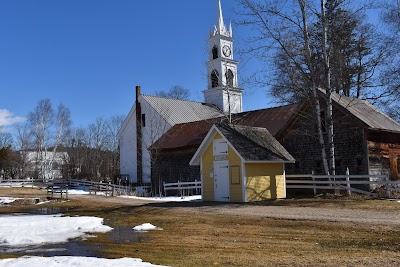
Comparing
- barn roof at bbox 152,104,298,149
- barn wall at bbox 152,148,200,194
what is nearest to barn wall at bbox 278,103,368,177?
barn roof at bbox 152,104,298,149

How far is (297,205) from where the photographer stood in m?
18.5

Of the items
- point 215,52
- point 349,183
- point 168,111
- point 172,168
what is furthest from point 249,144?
point 215,52

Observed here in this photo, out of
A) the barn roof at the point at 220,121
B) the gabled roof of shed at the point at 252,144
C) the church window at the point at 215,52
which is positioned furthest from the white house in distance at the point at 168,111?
the gabled roof of shed at the point at 252,144

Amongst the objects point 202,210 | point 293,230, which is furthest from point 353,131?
point 293,230

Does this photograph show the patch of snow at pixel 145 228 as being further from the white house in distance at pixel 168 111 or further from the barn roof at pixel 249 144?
the white house in distance at pixel 168 111

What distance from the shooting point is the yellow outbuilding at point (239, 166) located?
834 inches

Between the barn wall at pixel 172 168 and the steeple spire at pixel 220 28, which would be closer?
the barn wall at pixel 172 168

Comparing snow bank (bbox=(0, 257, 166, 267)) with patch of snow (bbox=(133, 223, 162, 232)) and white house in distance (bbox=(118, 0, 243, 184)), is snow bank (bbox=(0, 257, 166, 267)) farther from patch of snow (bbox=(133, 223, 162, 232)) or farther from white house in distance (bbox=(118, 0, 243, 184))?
white house in distance (bbox=(118, 0, 243, 184))

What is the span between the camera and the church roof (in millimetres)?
43188

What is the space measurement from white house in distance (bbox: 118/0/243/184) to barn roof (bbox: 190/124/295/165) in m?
17.1

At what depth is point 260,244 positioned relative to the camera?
31.1 feet

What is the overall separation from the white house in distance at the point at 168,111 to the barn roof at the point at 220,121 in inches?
109

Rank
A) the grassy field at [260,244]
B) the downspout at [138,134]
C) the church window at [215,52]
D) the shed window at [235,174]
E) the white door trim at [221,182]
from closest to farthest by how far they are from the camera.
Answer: the grassy field at [260,244], the shed window at [235,174], the white door trim at [221,182], the downspout at [138,134], the church window at [215,52]

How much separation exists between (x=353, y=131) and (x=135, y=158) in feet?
83.8
